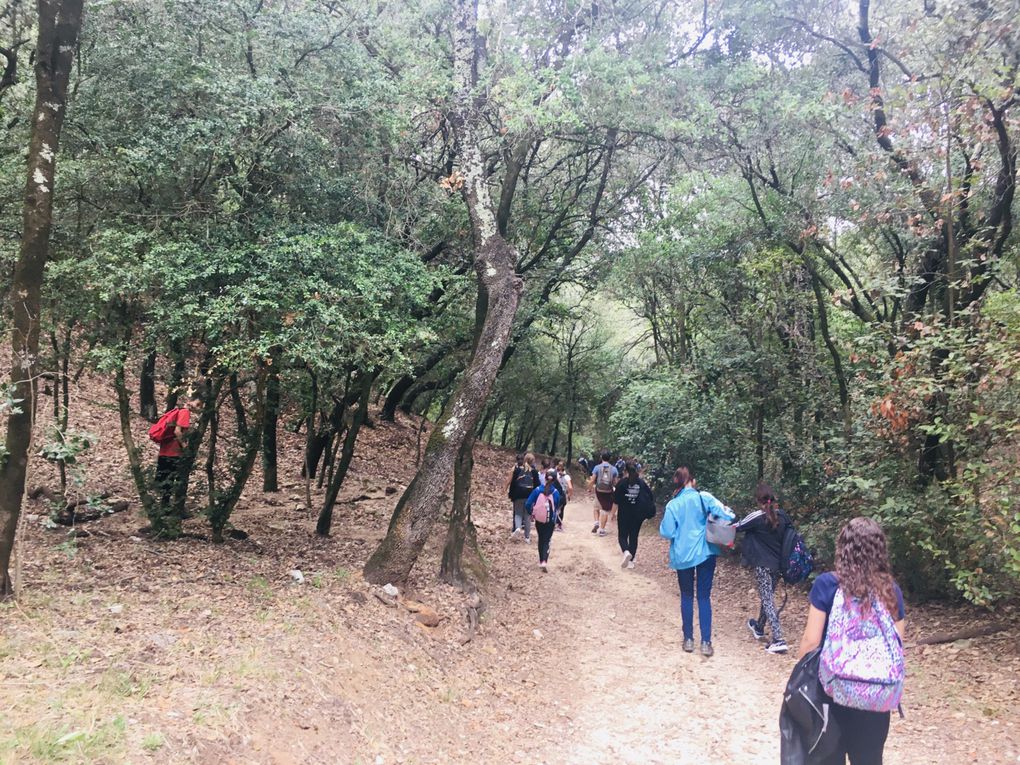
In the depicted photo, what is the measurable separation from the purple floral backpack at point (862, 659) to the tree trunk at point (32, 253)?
5807 mm

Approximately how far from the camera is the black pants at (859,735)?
3.31 meters

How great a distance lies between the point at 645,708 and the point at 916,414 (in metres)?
4.13

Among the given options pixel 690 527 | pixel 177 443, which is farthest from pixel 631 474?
pixel 177 443

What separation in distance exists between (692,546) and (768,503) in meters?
0.93

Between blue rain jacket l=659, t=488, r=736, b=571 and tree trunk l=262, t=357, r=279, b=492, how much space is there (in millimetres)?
4875

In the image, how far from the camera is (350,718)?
4.76 metres

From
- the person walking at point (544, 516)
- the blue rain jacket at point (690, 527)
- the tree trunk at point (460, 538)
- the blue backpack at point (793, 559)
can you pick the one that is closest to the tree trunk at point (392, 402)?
the person walking at point (544, 516)

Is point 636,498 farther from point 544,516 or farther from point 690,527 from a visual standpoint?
point 690,527

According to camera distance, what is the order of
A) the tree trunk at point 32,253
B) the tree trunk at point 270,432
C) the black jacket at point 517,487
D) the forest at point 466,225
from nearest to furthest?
the tree trunk at point 32,253, the forest at point 466,225, the tree trunk at point 270,432, the black jacket at point 517,487

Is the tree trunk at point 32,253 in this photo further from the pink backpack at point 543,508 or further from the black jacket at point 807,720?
the pink backpack at point 543,508

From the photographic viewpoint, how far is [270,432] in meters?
11.2

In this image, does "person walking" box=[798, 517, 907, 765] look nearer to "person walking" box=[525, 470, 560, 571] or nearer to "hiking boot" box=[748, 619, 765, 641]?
"hiking boot" box=[748, 619, 765, 641]

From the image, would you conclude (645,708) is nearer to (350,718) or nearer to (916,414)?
(350,718)

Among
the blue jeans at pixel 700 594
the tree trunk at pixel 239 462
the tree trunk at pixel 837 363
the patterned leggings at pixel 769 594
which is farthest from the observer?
the tree trunk at pixel 837 363
